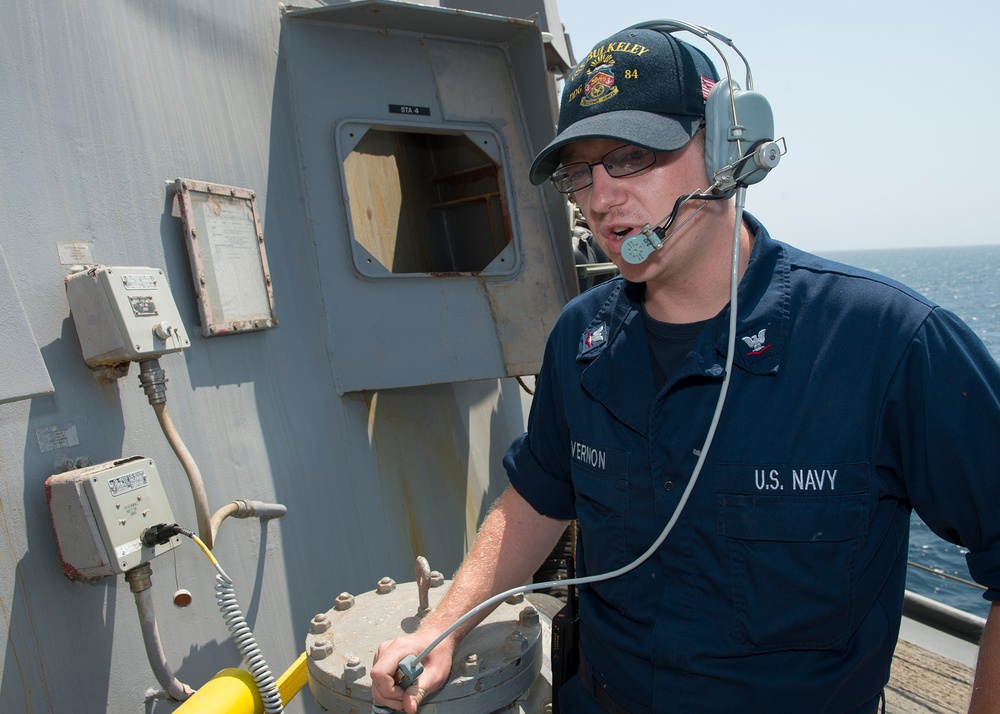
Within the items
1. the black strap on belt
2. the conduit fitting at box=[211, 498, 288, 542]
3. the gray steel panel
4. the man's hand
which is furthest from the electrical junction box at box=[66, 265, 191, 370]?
the black strap on belt

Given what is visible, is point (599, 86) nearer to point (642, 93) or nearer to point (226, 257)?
point (642, 93)

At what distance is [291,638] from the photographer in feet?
8.18

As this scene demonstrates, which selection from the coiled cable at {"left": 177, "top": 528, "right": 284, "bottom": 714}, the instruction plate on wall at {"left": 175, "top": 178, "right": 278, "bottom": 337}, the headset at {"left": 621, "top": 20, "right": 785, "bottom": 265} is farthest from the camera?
the instruction plate on wall at {"left": 175, "top": 178, "right": 278, "bottom": 337}

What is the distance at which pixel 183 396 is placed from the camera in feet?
7.37

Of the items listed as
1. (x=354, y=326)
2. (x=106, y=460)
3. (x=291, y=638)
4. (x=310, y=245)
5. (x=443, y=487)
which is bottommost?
(x=291, y=638)

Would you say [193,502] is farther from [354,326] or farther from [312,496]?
[354,326]

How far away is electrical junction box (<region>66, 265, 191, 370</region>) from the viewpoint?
1.90 m

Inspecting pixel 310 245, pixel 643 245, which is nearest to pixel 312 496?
pixel 310 245

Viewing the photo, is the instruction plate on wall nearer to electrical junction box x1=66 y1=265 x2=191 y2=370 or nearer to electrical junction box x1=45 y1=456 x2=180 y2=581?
electrical junction box x1=66 y1=265 x2=191 y2=370

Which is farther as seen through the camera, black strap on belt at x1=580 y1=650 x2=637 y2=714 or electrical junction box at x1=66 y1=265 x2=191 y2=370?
electrical junction box at x1=66 y1=265 x2=191 y2=370

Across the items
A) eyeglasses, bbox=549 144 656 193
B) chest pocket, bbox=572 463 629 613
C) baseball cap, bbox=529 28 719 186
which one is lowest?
chest pocket, bbox=572 463 629 613

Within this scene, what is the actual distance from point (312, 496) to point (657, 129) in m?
1.69

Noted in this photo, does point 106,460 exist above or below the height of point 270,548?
above

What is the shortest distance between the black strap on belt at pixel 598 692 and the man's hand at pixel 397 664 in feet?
1.15
